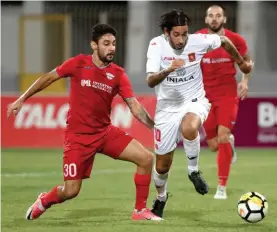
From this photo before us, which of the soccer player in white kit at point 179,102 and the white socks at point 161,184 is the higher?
the soccer player in white kit at point 179,102

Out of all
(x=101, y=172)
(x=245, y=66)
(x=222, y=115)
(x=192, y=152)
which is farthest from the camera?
(x=101, y=172)

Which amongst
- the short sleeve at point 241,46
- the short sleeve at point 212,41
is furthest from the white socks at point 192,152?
the short sleeve at point 241,46

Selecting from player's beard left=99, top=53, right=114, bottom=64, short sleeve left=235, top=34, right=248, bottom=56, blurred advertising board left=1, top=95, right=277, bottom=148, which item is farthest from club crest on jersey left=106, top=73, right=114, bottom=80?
blurred advertising board left=1, top=95, right=277, bottom=148

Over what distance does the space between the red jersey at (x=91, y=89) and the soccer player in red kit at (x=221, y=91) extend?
2.29 m

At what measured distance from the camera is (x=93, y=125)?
8688 mm

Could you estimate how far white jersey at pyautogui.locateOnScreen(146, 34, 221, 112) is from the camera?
29.1ft

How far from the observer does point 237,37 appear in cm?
1080

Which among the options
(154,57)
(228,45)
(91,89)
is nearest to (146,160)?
(91,89)

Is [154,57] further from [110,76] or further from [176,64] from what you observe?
[176,64]

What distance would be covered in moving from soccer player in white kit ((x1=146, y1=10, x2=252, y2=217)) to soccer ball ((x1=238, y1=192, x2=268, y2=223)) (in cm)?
50

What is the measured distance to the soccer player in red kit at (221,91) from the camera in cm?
Result: 1069

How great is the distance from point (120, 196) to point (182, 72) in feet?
7.97

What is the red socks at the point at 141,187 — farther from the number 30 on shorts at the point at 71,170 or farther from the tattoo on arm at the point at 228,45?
the tattoo on arm at the point at 228,45

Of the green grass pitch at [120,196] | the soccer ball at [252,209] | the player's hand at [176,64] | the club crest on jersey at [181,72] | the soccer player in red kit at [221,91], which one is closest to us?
the player's hand at [176,64]
